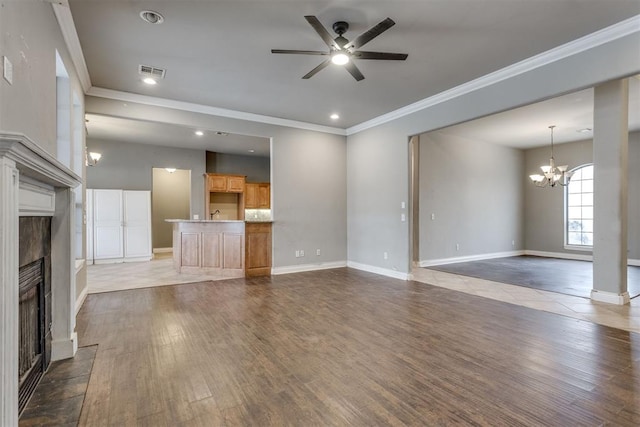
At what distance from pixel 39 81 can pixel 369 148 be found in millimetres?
5036

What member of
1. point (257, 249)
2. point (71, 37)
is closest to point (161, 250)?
point (257, 249)

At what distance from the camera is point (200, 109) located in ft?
17.1

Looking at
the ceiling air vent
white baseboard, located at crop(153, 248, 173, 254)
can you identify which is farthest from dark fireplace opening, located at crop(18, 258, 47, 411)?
white baseboard, located at crop(153, 248, 173, 254)

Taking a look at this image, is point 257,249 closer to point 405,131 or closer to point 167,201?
point 405,131

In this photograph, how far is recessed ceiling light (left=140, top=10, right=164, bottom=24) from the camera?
277 cm

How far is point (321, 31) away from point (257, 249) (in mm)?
4083

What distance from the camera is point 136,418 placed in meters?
1.78

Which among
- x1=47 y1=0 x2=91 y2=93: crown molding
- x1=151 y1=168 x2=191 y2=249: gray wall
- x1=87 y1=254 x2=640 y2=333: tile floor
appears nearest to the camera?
x1=47 y1=0 x2=91 y2=93: crown molding

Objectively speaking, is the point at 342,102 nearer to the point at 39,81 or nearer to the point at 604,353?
the point at 39,81

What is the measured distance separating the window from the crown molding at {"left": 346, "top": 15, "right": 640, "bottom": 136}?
5785mm

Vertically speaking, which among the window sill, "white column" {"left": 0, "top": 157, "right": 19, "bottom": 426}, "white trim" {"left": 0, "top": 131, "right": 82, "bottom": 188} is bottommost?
the window sill

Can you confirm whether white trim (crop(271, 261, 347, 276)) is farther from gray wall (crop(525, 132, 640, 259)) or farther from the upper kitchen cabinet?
gray wall (crop(525, 132, 640, 259))

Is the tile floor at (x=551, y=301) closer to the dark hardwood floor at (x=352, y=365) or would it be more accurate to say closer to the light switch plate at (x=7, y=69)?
the dark hardwood floor at (x=352, y=365)

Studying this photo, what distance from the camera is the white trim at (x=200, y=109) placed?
4535 millimetres
